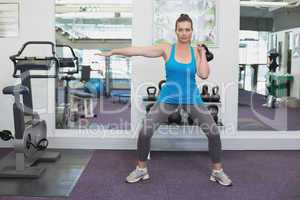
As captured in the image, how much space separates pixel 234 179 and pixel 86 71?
3.84 metres

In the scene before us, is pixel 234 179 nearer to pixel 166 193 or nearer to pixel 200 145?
pixel 166 193

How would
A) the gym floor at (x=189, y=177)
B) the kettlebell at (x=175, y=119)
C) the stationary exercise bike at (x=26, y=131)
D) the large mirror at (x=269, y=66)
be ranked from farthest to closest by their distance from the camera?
1. the large mirror at (x=269, y=66)
2. the kettlebell at (x=175, y=119)
3. the stationary exercise bike at (x=26, y=131)
4. the gym floor at (x=189, y=177)

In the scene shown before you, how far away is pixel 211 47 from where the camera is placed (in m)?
4.48

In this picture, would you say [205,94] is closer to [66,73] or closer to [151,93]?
[151,93]

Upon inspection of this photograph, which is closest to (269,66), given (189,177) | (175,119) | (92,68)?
(175,119)

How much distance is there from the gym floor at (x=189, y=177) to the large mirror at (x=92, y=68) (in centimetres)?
110

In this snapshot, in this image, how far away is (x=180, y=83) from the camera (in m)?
3.30

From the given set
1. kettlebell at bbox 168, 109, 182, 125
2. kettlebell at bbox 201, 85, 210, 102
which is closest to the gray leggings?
kettlebell at bbox 168, 109, 182, 125

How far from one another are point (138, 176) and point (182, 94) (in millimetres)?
898

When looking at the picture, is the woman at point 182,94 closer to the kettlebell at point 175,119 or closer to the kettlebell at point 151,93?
the kettlebell at point 175,119

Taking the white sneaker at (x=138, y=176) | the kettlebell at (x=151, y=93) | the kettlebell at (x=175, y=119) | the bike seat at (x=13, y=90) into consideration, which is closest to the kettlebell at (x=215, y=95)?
the kettlebell at (x=175, y=119)

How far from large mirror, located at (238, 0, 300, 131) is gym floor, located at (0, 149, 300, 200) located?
91 centimetres

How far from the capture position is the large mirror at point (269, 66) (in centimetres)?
526

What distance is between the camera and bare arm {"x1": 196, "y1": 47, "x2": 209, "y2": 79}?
333 cm
